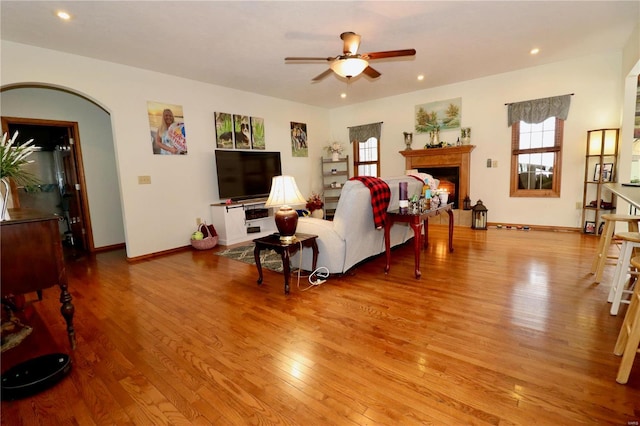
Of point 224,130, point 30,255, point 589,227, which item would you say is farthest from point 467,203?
point 30,255

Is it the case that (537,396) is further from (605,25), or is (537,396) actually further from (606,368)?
(605,25)

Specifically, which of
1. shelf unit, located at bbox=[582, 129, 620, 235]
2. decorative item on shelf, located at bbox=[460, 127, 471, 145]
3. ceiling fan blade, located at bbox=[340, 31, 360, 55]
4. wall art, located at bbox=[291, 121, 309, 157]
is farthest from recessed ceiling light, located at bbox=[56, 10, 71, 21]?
shelf unit, located at bbox=[582, 129, 620, 235]

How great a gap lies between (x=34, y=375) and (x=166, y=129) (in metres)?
3.86

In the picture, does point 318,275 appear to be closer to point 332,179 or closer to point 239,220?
point 239,220

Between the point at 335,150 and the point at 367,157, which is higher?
the point at 335,150

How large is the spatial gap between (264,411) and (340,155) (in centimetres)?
670

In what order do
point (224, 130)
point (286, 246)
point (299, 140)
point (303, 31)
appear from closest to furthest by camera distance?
point (286, 246) → point (303, 31) → point (224, 130) → point (299, 140)

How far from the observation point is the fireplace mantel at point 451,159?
590cm

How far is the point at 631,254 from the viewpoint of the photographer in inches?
88.0

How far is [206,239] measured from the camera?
191 inches

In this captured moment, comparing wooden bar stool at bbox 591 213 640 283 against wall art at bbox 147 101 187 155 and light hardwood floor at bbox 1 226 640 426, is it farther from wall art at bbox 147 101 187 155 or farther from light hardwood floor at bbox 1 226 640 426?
wall art at bbox 147 101 187 155

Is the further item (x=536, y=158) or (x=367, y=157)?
(x=367, y=157)

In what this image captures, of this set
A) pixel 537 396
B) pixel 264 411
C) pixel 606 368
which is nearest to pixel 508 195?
pixel 606 368

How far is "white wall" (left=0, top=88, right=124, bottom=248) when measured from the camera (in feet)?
14.6
